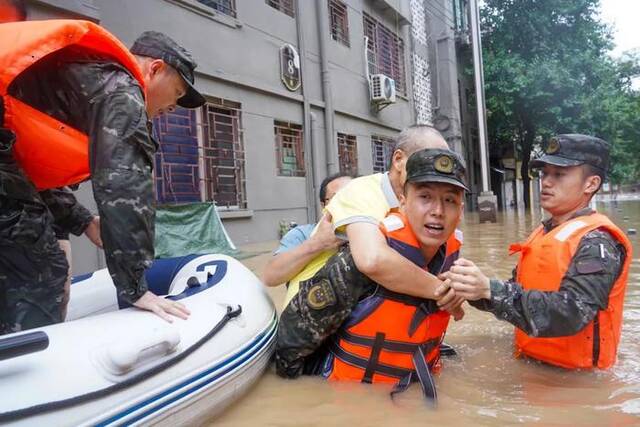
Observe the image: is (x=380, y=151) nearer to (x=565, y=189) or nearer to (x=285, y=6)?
(x=285, y=6)

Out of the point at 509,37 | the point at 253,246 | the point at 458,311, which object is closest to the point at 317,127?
the point at 253,246

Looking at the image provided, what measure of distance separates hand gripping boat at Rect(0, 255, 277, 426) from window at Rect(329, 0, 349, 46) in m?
8.94

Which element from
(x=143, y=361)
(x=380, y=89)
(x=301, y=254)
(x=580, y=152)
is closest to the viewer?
(x=143, y=361)

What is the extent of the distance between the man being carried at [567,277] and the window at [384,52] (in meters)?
10.0

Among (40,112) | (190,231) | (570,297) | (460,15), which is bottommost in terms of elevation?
(570,297)

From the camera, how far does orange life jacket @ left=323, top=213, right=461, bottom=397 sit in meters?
2.21

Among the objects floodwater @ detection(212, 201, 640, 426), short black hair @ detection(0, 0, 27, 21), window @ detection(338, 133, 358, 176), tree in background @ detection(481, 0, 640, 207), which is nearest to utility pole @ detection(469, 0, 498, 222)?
window @ detection(338, 133, 358, 176)

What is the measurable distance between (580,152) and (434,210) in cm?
85

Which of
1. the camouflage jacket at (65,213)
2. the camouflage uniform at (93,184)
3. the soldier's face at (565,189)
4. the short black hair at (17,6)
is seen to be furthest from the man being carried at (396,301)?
the short black hair at (17,6)

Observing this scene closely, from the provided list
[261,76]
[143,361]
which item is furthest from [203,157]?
[143,361]

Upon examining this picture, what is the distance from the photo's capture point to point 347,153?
11.0m

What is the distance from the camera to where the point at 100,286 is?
293 centimetres

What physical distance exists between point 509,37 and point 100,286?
64.3 ft

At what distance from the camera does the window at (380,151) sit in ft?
40.2
